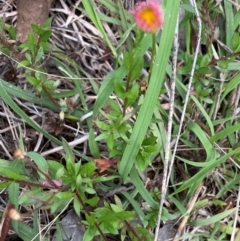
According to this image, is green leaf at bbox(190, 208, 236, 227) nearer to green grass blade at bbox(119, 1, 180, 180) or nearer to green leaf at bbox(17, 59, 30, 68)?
green grass blade at bbox(119, 1, 180, 180)

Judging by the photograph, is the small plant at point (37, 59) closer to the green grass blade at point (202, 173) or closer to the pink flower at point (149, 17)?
the pink flower at point (149, 17)

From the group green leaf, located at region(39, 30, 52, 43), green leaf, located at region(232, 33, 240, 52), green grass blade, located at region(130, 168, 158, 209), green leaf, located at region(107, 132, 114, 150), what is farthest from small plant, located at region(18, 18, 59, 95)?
green leaf, located at region(232, 33, 240, 52)

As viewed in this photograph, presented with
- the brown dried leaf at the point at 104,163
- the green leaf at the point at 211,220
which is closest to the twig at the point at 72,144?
the brown dried leaf at the point at 104,163

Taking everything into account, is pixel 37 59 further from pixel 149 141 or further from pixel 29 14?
pixel 149 141

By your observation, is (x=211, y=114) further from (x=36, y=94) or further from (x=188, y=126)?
(x=36, y=94)

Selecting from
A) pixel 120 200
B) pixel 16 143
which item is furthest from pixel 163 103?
pixel 16 143

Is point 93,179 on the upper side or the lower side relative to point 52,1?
lower
